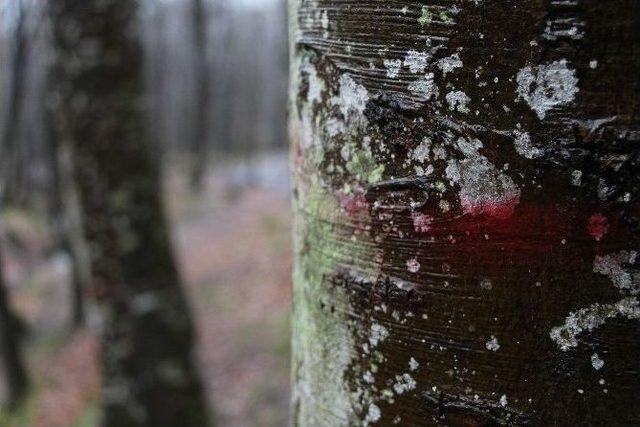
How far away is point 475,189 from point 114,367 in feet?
15.3

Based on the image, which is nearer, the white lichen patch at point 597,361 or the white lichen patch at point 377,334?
the white lichen patch at point 597,361

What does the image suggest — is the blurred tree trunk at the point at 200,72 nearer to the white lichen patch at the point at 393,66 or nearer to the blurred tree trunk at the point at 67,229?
the blurred tree trunk at the point at 67,229

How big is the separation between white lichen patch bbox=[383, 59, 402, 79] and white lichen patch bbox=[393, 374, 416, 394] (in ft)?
1.24

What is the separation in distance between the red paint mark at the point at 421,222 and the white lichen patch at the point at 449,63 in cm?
17

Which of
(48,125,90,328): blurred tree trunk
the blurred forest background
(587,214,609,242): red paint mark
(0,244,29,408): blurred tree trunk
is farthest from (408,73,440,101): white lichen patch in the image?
(0,244,29,408): blurred tree trunk

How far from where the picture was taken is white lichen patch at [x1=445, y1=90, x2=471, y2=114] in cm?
72

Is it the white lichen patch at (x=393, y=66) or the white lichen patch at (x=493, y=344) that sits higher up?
the white lichen patch at (x=393, y=66)

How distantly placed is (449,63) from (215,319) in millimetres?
12029

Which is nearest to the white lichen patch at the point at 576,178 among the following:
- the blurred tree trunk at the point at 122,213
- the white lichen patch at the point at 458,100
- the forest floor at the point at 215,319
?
the white lichen patch at the point at 458,100

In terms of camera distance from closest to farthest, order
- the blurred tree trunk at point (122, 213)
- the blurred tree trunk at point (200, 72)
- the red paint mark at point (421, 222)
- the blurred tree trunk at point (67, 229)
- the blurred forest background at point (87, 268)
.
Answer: the red paint mark at point (421, 222) < the blurred tree trunk at point (122, 213) < the blurred forest background at point (87, 268) < the blurred tree trunk at point (67, 229) < the blurred tree trunk at point (200, 72)

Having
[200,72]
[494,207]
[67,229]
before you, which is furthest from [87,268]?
[200,72]

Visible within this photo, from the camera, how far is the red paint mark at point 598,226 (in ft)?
2.23

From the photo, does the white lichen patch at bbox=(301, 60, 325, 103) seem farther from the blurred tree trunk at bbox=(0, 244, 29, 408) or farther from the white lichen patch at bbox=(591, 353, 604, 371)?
the blurred tree trunk at bbox=(0, 244, 29, 408)

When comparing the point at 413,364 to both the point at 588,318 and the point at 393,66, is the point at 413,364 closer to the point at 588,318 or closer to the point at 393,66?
the point at 588,318
